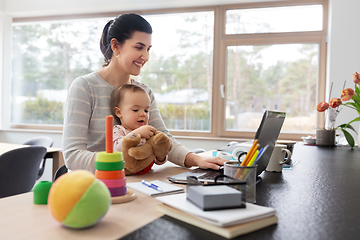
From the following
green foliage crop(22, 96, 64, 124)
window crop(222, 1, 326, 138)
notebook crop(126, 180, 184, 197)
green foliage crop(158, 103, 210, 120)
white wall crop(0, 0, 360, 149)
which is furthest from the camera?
green foliage crop(22, 96, 64, 124)

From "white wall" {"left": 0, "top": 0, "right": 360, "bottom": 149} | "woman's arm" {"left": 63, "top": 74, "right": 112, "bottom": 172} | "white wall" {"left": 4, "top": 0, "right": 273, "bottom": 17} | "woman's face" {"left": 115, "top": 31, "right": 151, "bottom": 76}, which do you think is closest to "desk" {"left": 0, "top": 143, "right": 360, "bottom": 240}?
"woman's arm" {"left": 63, "top": 74, "right": 112, "bottom": 172}

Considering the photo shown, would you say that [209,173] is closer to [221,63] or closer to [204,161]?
[204,161]

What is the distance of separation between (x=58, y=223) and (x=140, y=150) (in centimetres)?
44

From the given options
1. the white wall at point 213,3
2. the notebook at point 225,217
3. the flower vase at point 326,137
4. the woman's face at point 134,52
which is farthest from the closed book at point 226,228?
the white wall at point 213,3

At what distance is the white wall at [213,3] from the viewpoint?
10.8 ft

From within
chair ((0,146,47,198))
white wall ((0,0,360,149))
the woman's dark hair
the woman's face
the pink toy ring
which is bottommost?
chair ((0,146,47,198))

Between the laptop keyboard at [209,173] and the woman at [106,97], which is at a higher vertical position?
the woman at [106,97]

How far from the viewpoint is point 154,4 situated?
13.0ft

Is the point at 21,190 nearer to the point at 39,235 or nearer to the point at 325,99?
the point at 39,235

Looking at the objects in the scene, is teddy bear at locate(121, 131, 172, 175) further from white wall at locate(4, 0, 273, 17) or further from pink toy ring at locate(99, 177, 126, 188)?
white wall at locate(4, 0, 273, 17)

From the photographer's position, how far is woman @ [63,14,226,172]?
1.22 meters

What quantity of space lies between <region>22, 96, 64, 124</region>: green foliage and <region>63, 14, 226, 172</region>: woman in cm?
333

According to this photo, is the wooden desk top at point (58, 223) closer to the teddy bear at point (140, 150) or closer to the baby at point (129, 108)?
the teddy bear at point (140, 150)

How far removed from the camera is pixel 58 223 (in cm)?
59
